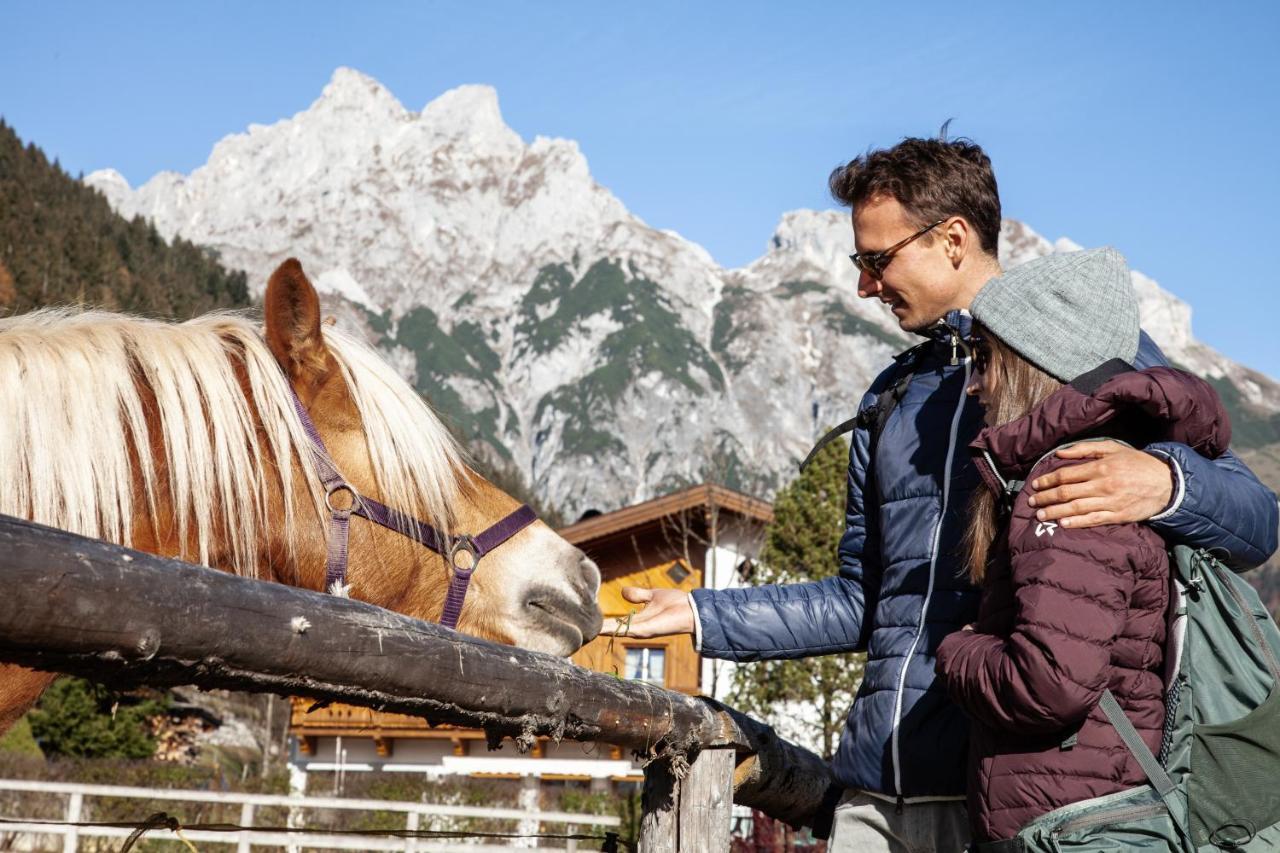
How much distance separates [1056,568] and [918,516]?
2.18 ft

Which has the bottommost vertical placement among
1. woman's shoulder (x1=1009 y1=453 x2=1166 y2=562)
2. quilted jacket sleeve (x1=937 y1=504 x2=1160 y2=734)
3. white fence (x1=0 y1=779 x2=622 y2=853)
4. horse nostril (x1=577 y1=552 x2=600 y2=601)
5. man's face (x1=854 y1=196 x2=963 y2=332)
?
white fence (x1=0 y1=779 x2=622 y2=853)

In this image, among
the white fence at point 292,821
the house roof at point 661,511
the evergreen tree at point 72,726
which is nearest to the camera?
the white fence at point 292,821

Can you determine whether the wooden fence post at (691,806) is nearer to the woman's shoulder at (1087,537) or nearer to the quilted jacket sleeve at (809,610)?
the quilted jacket sleeve at (809,610)

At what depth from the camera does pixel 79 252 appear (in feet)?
171

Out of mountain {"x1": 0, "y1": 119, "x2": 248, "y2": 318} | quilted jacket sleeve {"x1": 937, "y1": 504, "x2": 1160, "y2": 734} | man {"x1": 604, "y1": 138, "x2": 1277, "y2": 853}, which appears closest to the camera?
quilted jacket sleeve {"x1": 937, "y1": 504, "x2": 1160, "y2": 734}

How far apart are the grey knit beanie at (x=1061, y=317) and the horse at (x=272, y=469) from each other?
3.95ft

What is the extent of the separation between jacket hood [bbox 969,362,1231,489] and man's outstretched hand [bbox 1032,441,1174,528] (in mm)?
82

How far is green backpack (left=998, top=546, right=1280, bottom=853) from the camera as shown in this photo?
5.64 feet

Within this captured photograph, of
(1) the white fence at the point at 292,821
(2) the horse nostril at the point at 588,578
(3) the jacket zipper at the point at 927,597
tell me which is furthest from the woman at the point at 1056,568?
(1) the white fence at the point at 292,821

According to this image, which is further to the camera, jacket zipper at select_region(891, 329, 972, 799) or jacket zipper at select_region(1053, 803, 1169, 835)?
jacket zipper at select_region(891, 329, 972, 799)

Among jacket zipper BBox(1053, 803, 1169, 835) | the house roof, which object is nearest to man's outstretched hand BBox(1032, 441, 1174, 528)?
jacket zipper BBox(1053, 803, 1169, 835)

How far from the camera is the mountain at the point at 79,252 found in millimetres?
46906

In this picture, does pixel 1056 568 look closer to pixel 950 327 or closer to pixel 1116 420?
pixel 1116 420

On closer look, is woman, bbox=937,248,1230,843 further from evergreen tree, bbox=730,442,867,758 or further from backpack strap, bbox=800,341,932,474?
evergreen tree, bbox=730,442,867,758
